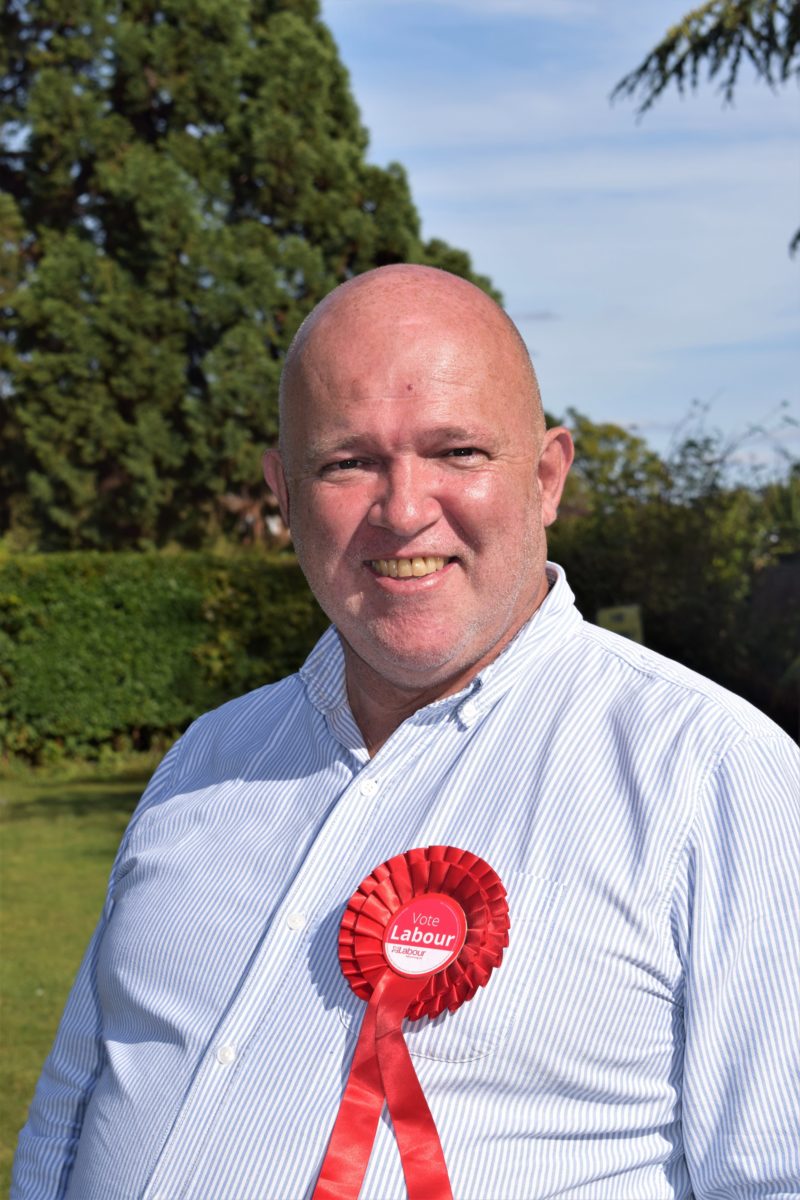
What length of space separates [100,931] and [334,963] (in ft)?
2.01

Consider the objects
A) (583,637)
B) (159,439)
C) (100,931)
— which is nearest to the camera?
(583,637)

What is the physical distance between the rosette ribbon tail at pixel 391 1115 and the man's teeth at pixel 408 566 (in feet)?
1.88

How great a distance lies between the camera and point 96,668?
1375 centimetres

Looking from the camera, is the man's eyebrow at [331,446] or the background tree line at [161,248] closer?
the man's eyebrow at [331,446]

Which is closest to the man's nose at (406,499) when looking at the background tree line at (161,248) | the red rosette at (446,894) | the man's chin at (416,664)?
the man's chin at (416,664)

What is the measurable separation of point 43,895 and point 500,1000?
25.3ft

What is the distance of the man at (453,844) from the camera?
1550 mm

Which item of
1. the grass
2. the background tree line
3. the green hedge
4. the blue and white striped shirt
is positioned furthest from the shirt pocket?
the background tree line

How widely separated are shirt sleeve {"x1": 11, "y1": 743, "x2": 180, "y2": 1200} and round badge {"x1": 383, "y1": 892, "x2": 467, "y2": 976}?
64 cm

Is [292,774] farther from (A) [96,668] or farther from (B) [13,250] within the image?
(B) [13,250]

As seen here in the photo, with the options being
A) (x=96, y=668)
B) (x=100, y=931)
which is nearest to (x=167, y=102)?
(x=96, y=668)

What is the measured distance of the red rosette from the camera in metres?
1.61

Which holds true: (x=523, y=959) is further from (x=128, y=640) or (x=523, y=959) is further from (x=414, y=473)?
(x=128, y=640)

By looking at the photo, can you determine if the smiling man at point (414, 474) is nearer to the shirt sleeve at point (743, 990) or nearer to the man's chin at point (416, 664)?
the man's chin at point (416, 664)
